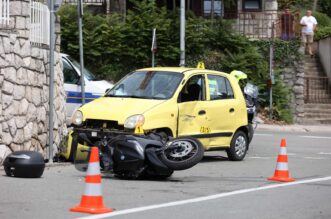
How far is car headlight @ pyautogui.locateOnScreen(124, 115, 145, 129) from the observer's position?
1428 centimetres

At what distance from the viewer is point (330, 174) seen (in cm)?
1498

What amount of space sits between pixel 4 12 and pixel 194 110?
3.95m

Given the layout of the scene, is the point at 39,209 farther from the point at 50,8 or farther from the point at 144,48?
the point at 144,48

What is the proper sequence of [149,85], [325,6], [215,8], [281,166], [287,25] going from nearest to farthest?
1. [281,166]
2. [149,85]
3. [287,25]
4. [215,8]
5. [325,6]

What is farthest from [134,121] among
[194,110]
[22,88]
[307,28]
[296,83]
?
[307,28]

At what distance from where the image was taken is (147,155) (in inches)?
504

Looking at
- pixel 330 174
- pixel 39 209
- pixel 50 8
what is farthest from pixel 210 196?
pixel 50 8

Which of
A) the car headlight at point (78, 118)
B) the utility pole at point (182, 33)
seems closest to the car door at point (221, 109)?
the car headlight at point (78, 118)

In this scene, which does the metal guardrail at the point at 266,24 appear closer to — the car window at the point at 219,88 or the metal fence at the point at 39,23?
the car window at the point at 219,88

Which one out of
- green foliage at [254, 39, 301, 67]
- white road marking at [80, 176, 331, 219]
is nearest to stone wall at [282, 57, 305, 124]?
green foliage at [254, 39, 301, 67]

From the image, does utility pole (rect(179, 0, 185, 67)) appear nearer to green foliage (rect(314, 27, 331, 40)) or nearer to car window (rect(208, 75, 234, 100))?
green foliage (rect(314, 27, 331, 40))

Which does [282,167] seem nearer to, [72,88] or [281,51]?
[72,88]

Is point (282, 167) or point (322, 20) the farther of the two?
point (322, 20)

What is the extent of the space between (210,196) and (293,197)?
115cm
